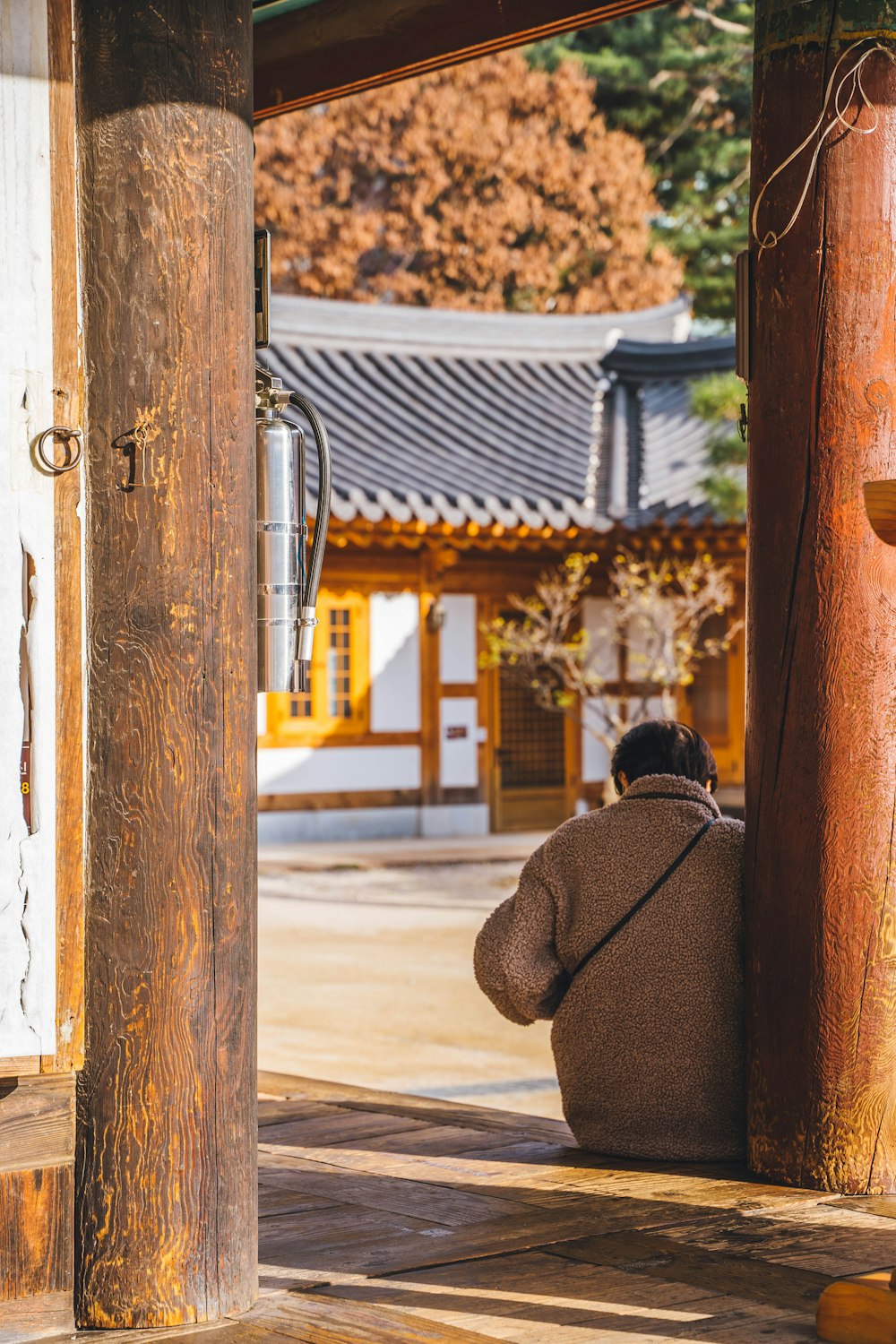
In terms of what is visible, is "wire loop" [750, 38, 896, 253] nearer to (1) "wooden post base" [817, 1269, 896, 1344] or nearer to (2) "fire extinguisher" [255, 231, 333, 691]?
(2) "fire extinguisher" [255, 231, 333, 691]

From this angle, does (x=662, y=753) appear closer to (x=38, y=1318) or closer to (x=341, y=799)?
(x=38, y=1318)

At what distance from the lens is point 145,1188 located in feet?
9.10

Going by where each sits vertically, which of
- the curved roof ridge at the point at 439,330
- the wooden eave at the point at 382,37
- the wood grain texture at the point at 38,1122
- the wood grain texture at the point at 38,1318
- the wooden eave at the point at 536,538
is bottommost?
the wood grain texture at the point at 38,1318

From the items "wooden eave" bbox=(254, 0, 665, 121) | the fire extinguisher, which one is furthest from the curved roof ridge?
the fire extinguisher

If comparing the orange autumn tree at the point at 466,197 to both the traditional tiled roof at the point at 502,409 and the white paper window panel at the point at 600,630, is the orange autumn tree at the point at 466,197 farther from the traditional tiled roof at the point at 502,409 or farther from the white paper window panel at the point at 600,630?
the white paper window panel at the point at 600,630

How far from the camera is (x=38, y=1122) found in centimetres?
274

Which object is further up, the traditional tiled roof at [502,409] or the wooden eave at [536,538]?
the traditional tiled roof at [502,409]

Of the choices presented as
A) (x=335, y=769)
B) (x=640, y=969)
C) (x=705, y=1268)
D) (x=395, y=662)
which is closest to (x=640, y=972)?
(x=640, y=969)

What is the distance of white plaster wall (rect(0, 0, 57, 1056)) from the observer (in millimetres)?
2648

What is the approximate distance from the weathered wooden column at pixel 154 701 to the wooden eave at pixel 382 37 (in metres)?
1.83

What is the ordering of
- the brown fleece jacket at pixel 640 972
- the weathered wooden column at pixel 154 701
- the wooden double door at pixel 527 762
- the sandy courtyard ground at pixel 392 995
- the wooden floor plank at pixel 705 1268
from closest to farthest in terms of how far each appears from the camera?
the weathered wooden column at pixel 154 701, the wooden floor plank at pixel 705 1268, the brown fleece jacket at pixel 640 972, the sandy courtyard ground at pixel 392 995, the wooden double door at pixel 527 762

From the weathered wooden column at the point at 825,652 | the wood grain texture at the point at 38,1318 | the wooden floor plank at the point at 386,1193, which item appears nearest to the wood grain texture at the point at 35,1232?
the wood grain texture at the point at 38,1318

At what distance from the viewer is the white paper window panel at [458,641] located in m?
15.0

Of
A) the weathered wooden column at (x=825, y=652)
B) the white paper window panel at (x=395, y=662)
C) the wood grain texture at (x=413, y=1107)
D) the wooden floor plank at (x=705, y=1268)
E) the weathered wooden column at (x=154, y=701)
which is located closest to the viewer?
the weathered wooden column at (x=154, y=701)
